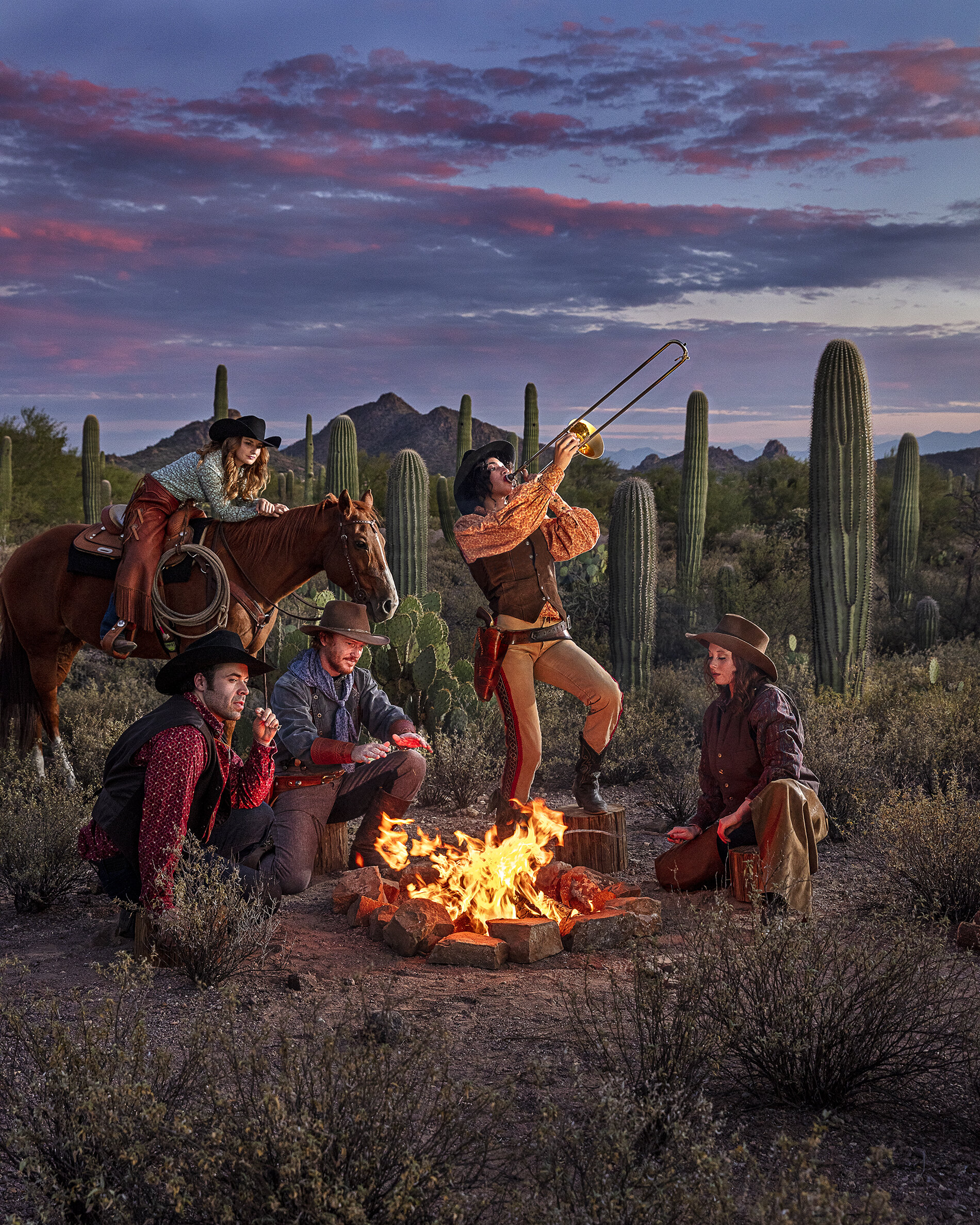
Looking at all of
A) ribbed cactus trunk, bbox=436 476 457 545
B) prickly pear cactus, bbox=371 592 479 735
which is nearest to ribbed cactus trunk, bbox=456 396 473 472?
ribbed cactus trunk, bbox=436 476 457 545

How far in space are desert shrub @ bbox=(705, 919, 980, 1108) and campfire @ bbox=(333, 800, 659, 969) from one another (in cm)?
141

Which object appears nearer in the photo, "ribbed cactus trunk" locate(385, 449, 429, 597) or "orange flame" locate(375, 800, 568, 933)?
"orange flame" locate(375, 800, 568, 933)

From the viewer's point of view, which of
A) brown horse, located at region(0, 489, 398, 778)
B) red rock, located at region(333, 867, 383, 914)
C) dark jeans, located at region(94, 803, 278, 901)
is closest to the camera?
dark jeans, located at region(94, 803, 278, 901)

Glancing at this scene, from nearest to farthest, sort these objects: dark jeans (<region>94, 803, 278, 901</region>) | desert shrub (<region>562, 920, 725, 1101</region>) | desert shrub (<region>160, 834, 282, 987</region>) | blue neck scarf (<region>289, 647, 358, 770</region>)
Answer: desert shrub (<region>562, 920, 725, 1101</region>)
desert shrub (<region>160, 834, 282, 987</region>)
dark jeans (<region>94, 803, 278, 901</region>)
blue neck scarf (<region>289, 647, 358, 770</region>)

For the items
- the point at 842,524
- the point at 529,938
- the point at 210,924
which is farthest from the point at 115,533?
the point at 842,524

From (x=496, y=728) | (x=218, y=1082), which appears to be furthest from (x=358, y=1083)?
(x=496, y=728)

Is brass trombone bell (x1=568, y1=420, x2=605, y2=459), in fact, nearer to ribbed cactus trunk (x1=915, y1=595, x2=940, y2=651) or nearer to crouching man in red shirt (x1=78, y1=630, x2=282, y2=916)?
crouching man in red shirt (x1=78, y1=630, x2=282, y2=916)

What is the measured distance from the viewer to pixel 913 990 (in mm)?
3660

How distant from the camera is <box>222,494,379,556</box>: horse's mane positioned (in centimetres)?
671

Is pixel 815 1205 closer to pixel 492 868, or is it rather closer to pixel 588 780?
pixel 492 868

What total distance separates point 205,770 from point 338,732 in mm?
1218

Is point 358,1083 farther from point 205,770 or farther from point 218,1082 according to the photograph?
point 205,770

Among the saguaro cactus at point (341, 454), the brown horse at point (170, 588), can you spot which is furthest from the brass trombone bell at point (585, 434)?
the saguaro cactus at point (341, 454)

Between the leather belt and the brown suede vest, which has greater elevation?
the brown suede vest
